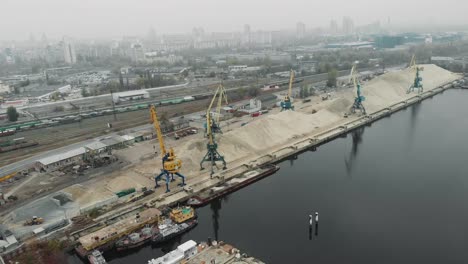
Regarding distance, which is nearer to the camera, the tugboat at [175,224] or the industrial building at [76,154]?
the tugboat at [175,224]

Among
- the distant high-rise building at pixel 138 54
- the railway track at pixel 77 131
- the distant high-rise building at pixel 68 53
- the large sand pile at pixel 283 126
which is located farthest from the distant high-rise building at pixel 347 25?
the railway track at pixel 77 131

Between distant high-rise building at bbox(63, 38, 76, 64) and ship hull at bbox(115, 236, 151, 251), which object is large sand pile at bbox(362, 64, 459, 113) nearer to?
ship hull at bbox(115, 236, 151, 251)

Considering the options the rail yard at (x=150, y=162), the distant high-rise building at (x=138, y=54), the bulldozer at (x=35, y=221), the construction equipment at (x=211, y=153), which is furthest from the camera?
the distant high-rise building at (x=138, y=54)

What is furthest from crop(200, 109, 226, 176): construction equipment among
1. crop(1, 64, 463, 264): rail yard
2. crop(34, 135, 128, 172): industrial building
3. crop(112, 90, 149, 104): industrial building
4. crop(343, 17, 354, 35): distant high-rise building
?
crop(343, 17, 354, 35): distant high-rise building

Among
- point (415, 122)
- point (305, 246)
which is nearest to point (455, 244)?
point (305, 246)

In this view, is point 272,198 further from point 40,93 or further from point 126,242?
point 40,93

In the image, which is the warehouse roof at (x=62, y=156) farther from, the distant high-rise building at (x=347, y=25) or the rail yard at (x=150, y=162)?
the distant high-rise building at (x=347, y=25)
